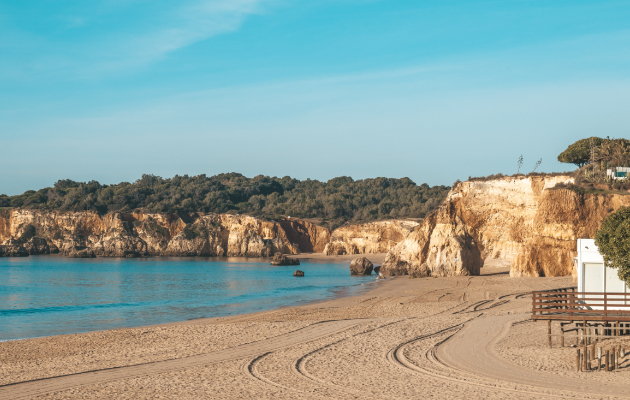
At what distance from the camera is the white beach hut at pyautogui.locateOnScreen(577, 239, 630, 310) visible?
52.4 feet

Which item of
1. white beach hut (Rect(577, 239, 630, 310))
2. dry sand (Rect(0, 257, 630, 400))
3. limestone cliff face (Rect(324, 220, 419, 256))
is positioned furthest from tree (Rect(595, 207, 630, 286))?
limestone cliff face (Rect(324, 220, 419, 256))

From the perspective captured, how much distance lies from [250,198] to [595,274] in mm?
125200

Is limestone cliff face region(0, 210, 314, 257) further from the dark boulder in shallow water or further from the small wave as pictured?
the small wave

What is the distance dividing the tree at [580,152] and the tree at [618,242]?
49.1 metres

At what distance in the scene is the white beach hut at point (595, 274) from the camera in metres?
16.0

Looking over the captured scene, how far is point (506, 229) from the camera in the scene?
Answer: 156 feet

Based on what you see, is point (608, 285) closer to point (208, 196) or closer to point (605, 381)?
point (605, 381)

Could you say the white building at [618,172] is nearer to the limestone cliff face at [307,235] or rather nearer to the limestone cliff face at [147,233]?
the limestone cliff face at [147,233]

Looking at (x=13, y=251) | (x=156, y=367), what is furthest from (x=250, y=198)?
(x=156, y=367)

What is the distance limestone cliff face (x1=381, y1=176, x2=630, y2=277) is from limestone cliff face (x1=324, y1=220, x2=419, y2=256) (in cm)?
3741

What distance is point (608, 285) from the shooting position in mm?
16031

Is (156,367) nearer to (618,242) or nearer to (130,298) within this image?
(618,242)

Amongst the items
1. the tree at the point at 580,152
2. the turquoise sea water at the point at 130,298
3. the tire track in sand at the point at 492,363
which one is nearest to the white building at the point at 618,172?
the tree at the point at 580,152

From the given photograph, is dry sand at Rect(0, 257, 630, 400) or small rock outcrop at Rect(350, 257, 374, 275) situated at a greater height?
dry sand at Rect(0, 257, 630, 400)
